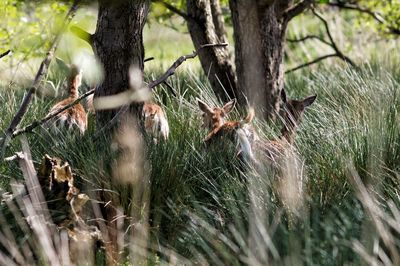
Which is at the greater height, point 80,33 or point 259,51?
point 80,33

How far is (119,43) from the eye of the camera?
20.1 ft

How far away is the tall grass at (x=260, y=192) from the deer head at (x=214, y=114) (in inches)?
13.9

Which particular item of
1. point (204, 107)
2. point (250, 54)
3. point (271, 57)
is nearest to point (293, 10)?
point (271, 57)

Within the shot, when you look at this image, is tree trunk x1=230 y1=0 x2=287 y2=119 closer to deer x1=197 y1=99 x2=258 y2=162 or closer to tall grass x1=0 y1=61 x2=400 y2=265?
deer x1=197 y1=99 x2=258 y2=162

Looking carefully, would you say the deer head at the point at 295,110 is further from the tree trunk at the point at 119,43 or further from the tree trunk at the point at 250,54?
the tree trunk at the point at 119,43

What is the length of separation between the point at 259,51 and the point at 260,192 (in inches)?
129

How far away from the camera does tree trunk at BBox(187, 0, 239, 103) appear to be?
8750 millimetres

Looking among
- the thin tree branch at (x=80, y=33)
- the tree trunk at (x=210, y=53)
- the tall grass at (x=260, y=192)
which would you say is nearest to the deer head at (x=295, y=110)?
the tall grass at (x=260, y=192)

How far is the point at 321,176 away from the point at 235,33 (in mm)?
3155

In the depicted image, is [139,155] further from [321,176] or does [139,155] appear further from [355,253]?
[355,253]

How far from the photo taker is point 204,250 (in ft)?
15.5

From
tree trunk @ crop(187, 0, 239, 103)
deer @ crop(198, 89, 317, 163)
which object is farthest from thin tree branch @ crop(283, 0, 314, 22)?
deer @ crop(198, 89, 317, 163)

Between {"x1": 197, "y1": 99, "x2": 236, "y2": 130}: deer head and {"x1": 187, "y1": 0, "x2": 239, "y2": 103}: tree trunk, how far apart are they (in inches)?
29.5

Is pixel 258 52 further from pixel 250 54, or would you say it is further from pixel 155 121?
pixel 155 121
